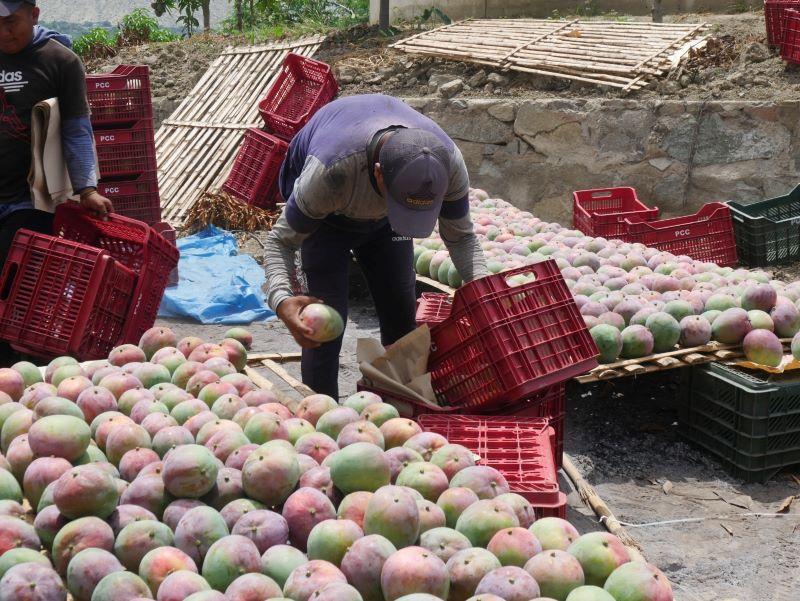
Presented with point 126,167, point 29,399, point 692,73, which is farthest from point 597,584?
point 692,73

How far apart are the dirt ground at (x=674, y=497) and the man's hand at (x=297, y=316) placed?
1.30 meters

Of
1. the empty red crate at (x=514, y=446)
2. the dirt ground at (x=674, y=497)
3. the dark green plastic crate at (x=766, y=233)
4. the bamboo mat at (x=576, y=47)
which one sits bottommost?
the dirt ground at (x=674, y=497)

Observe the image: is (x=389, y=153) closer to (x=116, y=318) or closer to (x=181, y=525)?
(x=181, y=525)

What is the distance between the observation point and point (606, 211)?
284 inches

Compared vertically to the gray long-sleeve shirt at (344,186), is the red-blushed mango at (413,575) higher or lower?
lower

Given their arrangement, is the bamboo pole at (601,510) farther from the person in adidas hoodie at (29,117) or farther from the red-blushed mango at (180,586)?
the person in adidas hoodie at (29,117)

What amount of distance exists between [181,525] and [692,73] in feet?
25.8

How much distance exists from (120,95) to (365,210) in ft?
13.4

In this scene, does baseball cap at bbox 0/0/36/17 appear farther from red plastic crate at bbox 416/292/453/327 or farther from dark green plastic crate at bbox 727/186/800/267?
dark green plastic crate at bbox 727/186/800/267

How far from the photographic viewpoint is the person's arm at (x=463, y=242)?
344cm

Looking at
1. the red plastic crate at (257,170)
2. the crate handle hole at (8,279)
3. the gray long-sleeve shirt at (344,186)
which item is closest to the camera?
the gray long-sleeve shirt at (344,186)

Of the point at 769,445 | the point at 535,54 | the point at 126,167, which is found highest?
the point at 535,54

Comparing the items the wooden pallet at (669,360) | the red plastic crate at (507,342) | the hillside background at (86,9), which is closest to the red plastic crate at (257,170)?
the wooden pallet at (669,360)

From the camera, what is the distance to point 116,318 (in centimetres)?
389
